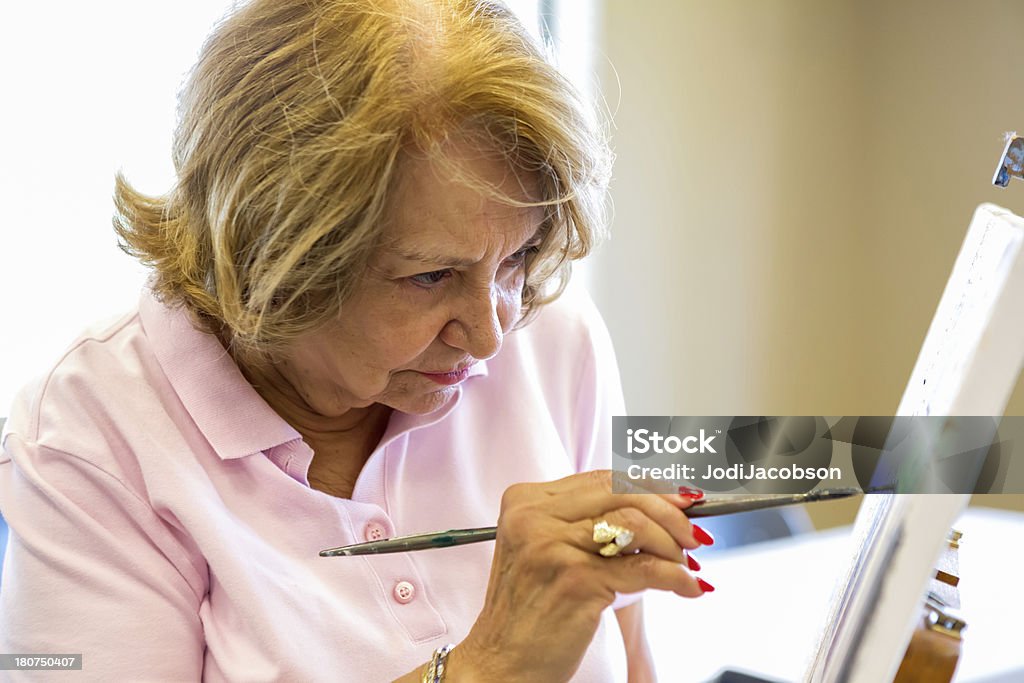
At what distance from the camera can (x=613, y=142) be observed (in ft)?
10.3

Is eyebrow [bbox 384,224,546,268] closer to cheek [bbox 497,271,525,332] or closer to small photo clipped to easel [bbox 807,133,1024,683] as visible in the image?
cheek [bbox 497,271,525,332]

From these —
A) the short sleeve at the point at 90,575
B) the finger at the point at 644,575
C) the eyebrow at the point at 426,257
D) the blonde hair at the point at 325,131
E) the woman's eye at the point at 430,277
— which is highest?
the blonde hair at the point at 325,131

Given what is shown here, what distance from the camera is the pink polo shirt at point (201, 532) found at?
102 centimetres

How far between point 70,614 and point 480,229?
1.86ft

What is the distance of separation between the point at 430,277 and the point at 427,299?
0.08 feet

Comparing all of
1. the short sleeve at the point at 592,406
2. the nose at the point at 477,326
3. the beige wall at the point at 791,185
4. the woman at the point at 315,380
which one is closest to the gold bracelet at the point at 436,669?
the woman at the point at 315,380

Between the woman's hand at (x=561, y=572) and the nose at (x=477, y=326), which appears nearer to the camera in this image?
the woman's hand at (x=561, y=572)

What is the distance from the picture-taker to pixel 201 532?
1.06m

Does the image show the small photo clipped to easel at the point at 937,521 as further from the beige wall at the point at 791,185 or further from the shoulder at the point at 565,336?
the beige wall at the point at 791,185

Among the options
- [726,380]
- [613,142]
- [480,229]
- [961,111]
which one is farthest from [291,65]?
[961,111]

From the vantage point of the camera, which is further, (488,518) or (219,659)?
(488,518)

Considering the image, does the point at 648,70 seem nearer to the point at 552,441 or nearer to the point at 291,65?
the point at 552,441

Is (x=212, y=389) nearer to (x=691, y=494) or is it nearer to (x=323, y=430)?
(x=323, y=430)

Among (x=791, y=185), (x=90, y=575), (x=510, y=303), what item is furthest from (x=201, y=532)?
(x=791, y=185)
